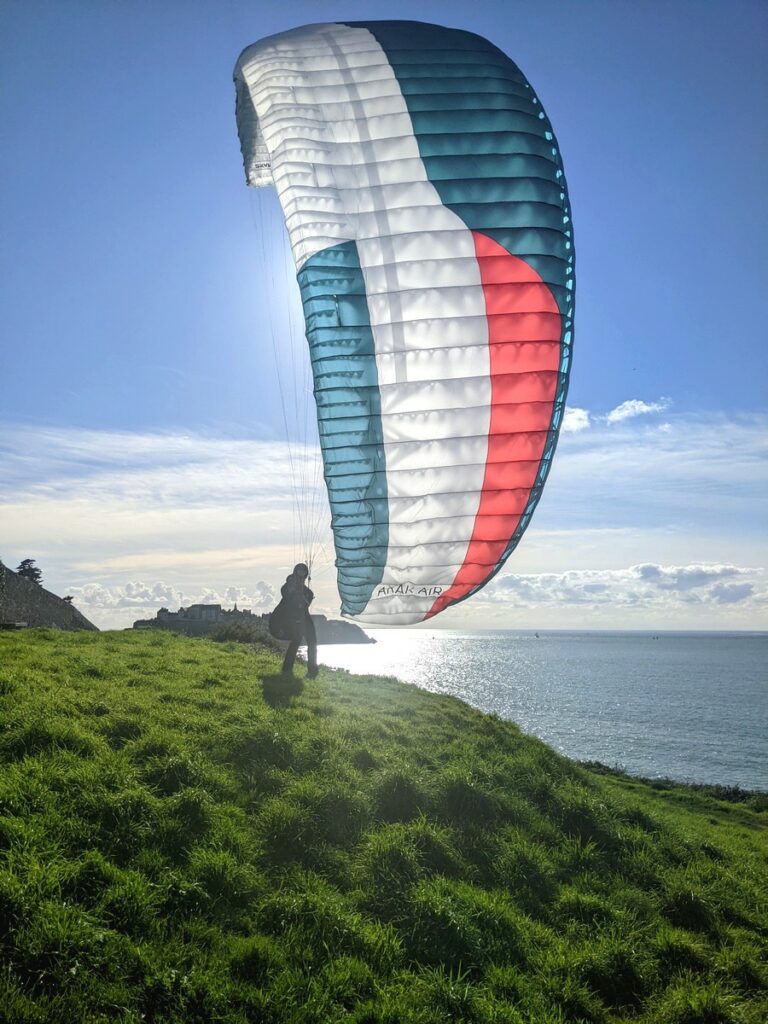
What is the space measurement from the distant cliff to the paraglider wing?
24.0m

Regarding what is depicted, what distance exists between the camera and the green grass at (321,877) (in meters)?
4.20

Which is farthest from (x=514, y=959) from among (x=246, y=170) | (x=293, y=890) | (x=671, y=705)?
(x=671, y=705)

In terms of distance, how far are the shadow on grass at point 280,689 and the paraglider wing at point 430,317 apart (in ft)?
8.35

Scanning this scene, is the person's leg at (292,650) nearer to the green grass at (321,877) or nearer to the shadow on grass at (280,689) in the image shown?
the shadow on grass at (280,689)

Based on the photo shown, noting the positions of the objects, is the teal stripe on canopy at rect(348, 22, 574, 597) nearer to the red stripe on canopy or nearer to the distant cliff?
the red stripe on canopy

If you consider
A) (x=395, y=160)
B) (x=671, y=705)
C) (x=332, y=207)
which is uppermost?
(x=395, y=160)

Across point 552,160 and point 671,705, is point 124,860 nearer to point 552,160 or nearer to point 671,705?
point 552,160

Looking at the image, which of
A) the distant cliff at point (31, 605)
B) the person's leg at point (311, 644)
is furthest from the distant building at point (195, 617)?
the person's leg at point (311, 644)

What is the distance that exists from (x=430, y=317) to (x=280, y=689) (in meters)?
5.82

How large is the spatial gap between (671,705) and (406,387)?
57852 mm

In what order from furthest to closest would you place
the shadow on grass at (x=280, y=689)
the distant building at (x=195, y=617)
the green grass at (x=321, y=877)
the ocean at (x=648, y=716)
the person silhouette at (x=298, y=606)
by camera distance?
the ocean at (x=648, y=716) < the distant building at (x=195, y=617) < the person silhouette at (x=298, y=606) < the shadow on grass at (x=280, y=689) < the green grass at (x=321, y=877)

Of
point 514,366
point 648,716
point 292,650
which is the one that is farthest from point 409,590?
point 648,716

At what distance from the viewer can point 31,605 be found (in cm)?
3014

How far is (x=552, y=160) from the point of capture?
7016mm
